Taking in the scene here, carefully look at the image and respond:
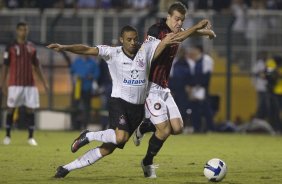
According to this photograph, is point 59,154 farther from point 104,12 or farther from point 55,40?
point 104,12

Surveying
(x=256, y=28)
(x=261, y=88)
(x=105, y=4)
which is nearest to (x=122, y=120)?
(x=261, y=88)

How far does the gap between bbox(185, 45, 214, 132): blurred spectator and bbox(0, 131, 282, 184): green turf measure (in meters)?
3.15

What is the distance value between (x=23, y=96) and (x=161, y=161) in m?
5.04

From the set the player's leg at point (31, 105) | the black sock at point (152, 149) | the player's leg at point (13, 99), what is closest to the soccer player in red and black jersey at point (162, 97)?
the black sock at point (152, 149)

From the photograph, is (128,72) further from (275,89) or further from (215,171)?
(275,89)

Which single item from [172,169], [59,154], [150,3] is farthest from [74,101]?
[172,169]

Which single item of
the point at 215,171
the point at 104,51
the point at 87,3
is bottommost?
the point at 215,171

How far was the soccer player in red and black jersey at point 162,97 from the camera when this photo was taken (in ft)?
40.3

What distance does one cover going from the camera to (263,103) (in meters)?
26.0

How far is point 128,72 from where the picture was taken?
1184 centimetres

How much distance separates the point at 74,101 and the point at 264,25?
647 cm

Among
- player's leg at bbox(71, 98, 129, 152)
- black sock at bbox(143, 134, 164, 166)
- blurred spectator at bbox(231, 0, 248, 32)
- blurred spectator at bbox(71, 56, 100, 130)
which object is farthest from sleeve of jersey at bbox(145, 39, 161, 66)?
blurred spectator at bbox(231, 0, 248, 32)

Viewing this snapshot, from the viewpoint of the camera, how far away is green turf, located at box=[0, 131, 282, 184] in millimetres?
11945

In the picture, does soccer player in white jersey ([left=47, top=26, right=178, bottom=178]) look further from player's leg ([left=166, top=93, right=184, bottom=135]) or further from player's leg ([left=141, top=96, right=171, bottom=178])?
player's leg ([left=166, top=93, right=184, bottom=135])
